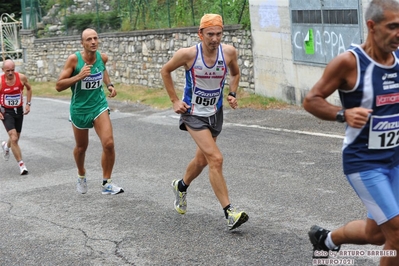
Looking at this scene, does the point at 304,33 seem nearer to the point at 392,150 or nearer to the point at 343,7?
the point at 343,7

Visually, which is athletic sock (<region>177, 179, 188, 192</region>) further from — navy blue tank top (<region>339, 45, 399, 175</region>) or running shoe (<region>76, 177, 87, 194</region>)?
navy blue tank top (<region>339, 45, 399, 175</region>)

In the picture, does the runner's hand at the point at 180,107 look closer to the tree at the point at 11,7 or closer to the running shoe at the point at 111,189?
the running shoe at the point at 111,189

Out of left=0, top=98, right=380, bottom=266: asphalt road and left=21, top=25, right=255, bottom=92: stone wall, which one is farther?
left=21, top=25, right=255, bottom=92: stone wall

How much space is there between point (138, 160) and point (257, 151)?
5.87 ft

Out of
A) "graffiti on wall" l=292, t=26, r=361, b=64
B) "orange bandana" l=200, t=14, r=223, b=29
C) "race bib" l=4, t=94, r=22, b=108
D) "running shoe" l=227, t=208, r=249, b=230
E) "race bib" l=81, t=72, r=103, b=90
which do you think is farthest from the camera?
"graffiti on wall" l=292, t=26, r=361, b=64

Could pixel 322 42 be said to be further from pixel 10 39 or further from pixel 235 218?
pixel 10 39

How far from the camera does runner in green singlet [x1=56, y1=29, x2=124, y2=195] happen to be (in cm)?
941

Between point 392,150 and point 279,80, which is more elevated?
point 392,150

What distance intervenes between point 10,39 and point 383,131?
33.8 meters

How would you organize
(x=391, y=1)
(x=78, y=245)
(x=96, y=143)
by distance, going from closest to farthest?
(x=391, y=1) → (x=78, y=245) → (x=96, y=143)

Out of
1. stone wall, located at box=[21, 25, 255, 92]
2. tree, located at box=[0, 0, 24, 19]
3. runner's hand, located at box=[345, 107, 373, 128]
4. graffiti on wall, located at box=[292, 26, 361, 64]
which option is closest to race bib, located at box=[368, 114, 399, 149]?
runner's hand, located at box=[345, 107, 373, 128]

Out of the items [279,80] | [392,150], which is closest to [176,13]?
[279,80]

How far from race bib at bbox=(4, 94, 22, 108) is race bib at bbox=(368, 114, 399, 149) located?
8.83 metres

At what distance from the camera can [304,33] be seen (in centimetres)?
1652
